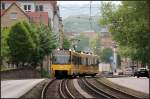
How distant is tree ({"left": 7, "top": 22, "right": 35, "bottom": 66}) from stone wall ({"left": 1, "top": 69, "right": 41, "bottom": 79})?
7.93ft

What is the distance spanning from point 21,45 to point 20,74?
299 inches

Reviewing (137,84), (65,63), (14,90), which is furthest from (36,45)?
(14,90)

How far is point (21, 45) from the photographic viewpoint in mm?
85750

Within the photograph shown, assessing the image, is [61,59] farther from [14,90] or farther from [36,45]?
[14,90]

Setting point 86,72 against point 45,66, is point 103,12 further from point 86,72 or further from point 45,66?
point 45,66

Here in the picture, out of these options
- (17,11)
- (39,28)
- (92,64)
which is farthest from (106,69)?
(92,64)

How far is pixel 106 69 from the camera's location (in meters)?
161

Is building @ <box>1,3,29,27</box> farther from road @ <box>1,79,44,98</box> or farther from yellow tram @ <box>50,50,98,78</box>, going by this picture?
road @ <box>1,79,44,98</box>

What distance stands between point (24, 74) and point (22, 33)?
7902 mm

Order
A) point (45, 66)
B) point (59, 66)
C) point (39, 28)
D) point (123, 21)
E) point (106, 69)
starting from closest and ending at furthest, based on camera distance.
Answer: point (123, 21) → point (59, 66) → point (39, 28) → point (45, 66) → point (106, 69)

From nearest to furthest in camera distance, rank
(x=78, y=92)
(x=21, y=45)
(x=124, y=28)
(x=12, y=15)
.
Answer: (x=78, y=92)
(x=124, y=28)
(x=21, y=45)
(x=12, y=15)

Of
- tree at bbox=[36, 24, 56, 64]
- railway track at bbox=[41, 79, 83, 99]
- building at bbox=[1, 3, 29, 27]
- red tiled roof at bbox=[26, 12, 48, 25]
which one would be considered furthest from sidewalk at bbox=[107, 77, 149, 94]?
red tiled roof at bbox=[26, 12, 48, 25]

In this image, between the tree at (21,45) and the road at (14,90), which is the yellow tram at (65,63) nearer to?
the road at (14,90)

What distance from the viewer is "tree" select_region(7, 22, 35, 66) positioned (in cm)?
8488
